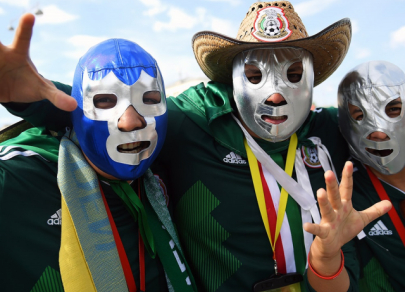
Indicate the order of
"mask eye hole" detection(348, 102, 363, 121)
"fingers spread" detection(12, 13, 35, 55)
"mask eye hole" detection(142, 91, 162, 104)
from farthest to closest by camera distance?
"mask eye hole" detection(348, 102, 363, 121), "mask eye hole" detection(142, 91, 162, 104), "fingers spread" detection(12, 13, 35, 55)

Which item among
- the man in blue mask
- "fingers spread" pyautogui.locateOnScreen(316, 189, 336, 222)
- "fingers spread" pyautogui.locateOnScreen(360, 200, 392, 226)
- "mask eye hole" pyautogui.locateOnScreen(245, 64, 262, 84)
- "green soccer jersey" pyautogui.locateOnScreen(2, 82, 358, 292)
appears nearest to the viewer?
"fingers spread" pyautogui.locateOnScreen(316, 189, 336, 222)

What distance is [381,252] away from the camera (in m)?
2.62

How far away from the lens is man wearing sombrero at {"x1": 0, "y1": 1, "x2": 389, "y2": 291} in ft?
7.89

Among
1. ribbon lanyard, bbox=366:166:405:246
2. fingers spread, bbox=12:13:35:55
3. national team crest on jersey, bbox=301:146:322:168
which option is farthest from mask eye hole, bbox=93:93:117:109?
ribbon lanyard, bbox=366:166:405:246

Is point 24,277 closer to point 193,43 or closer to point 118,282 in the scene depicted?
A: point 118,282

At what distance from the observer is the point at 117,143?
2.01m

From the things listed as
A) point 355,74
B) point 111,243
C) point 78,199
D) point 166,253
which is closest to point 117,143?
point 78,199

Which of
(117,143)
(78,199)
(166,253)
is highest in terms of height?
(117,143)

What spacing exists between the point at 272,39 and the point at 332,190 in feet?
3.79

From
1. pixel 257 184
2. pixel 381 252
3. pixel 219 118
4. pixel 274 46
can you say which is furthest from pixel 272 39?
pixel 381 252

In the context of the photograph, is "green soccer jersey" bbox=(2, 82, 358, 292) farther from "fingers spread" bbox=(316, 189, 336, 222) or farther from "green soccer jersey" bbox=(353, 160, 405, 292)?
"fingers spread" bbox=(316, 189, 336, 222)

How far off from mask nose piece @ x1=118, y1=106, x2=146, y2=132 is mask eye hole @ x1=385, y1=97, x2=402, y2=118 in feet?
5.87

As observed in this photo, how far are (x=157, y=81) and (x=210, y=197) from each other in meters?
0.85

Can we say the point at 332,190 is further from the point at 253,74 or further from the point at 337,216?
the point at 253,74
